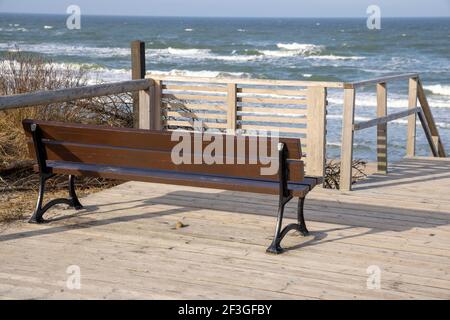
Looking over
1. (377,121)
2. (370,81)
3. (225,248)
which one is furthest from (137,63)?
(225,248)

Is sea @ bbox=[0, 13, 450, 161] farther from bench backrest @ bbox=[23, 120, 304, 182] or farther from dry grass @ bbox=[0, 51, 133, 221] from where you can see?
bench backrest @ bbox=[23, 120, 304, 182]

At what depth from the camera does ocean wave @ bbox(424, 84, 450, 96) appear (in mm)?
27270

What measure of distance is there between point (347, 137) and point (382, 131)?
104 cm

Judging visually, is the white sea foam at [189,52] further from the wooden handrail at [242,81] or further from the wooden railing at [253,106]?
the wooden handrail at [242,81]

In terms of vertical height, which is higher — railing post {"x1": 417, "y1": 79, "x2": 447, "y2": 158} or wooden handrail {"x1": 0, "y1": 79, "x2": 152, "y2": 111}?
wooden handrail {"x1": 0, "y1": 79, "x2": 152, "y2": 111}

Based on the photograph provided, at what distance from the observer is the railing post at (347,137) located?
259 inches

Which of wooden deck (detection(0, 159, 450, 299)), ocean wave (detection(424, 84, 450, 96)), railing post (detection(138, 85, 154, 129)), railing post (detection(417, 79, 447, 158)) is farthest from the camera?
ocean wave (detection(424, 84, 450, 96))

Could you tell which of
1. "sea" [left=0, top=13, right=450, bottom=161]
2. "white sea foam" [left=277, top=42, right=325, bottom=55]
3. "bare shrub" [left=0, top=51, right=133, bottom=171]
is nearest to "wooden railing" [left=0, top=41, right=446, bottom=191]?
"bare shrub" [left=0, top=51, right=133, bottom=171]

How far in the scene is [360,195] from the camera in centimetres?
655

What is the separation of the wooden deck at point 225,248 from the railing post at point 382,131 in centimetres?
96

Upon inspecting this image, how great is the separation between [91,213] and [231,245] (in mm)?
1297

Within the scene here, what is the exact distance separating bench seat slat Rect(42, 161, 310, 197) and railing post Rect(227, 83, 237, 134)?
7.24 ft
